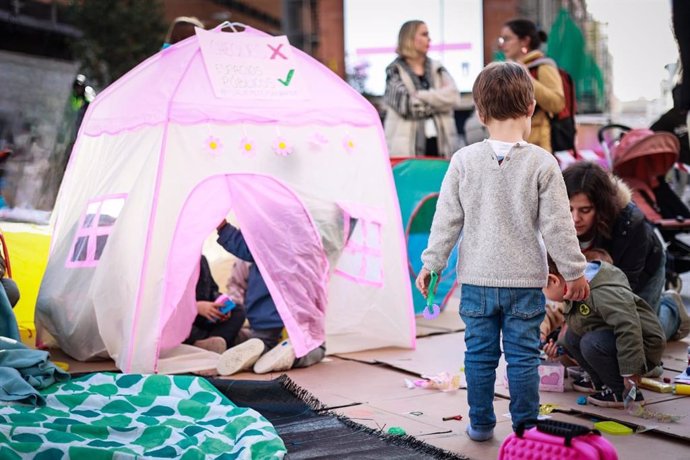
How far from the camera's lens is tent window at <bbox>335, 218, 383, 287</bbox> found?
4.52m

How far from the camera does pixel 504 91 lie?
2.71 meters

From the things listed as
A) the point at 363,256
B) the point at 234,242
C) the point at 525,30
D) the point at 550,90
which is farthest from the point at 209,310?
the point at 525,30

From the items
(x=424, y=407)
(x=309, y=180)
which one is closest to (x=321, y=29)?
(x=309, y=180)

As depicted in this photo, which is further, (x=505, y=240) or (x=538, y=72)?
(x=538, y=72)

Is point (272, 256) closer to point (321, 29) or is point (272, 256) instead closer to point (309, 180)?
point (309, 180)

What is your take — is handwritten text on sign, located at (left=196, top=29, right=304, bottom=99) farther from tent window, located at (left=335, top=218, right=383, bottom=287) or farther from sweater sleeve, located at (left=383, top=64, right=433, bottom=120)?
sweater sleeve, located at (left=383, top=64, right=433, bottom=120)

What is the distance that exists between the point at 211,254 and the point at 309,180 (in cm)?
153

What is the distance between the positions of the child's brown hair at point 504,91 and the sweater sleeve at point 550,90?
8.02 ft

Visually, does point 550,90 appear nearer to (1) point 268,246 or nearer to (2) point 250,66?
(2) point 250,66

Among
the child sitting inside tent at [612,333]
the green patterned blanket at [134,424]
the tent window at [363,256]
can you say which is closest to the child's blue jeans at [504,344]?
the child sitting inside tent at [612,333]

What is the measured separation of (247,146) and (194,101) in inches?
12.4

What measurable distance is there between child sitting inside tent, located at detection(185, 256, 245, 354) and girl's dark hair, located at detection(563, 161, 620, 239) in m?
1.84

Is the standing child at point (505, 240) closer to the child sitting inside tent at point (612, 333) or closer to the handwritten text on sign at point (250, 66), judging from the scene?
the child sitting inside tent at point (612, 333)

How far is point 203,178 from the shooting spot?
3.94m
